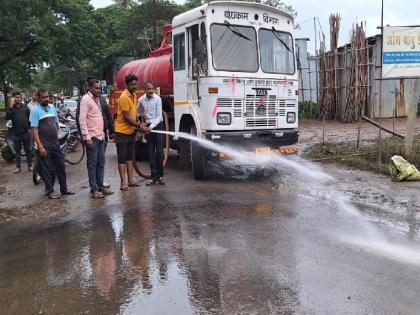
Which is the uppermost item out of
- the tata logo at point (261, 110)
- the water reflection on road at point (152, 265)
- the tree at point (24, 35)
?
the tree at point (24, 35)

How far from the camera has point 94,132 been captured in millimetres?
7820

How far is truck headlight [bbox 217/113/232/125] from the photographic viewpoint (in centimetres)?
875

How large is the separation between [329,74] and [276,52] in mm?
11149

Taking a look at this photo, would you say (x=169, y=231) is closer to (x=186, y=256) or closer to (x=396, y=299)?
(x=186, y=256)

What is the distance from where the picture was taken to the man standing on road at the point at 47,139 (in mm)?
8000

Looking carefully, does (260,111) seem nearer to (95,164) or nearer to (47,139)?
(95,164)

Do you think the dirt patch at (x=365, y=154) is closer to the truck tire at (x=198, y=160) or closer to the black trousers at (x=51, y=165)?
the truck tire at (x=198, y=160)

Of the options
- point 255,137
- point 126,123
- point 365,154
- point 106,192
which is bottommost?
point 106,192

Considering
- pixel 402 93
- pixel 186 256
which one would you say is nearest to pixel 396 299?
pixel 186 256

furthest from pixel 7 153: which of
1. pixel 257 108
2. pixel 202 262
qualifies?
pixel 202 262

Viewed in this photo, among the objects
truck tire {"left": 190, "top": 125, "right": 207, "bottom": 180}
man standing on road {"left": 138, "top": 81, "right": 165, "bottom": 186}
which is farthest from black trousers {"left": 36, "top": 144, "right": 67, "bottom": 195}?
truck tire {"left": 190, "top": 125, "right": 207, "bottom": 180}

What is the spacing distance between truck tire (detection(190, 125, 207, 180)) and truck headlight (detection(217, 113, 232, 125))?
0.58 meters

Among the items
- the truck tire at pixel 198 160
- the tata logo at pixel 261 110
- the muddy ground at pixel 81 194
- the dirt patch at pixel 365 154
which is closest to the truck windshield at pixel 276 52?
the tata logo at pixel 261 110

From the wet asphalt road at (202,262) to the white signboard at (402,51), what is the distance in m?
3.79
